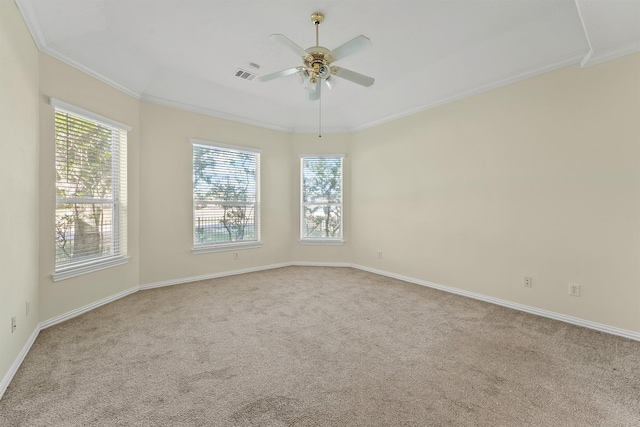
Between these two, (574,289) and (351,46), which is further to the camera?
(574,289)

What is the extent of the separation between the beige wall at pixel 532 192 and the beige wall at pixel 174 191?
9.01 ft

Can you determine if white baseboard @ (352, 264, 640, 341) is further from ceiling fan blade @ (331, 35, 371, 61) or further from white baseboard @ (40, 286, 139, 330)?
white baseboard @ (40, 286, 139, 330)

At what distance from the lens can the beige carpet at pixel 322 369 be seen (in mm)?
1646

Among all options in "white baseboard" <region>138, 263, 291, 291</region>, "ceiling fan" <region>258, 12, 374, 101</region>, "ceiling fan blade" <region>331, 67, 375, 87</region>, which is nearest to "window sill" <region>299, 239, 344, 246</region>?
"white baseboard" <region>138, 263, 291, 291</region>

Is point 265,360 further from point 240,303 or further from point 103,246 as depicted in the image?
point 103,246

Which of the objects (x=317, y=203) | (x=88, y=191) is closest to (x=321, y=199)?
(x=317, y=203)

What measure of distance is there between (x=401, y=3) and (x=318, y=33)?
0.85m

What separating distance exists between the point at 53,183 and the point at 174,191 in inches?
60.2

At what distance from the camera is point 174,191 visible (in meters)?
4.34

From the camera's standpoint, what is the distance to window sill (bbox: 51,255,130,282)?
2.97 meters

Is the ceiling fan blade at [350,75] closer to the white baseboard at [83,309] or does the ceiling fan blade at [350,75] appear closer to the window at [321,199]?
the window at [321,199]

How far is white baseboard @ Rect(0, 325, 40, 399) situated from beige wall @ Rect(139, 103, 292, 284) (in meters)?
1.52

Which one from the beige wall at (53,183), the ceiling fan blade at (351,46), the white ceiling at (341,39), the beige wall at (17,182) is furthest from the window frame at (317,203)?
the beige wall at (17,182)

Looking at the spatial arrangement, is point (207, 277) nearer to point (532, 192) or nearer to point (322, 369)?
point (322, 369)
